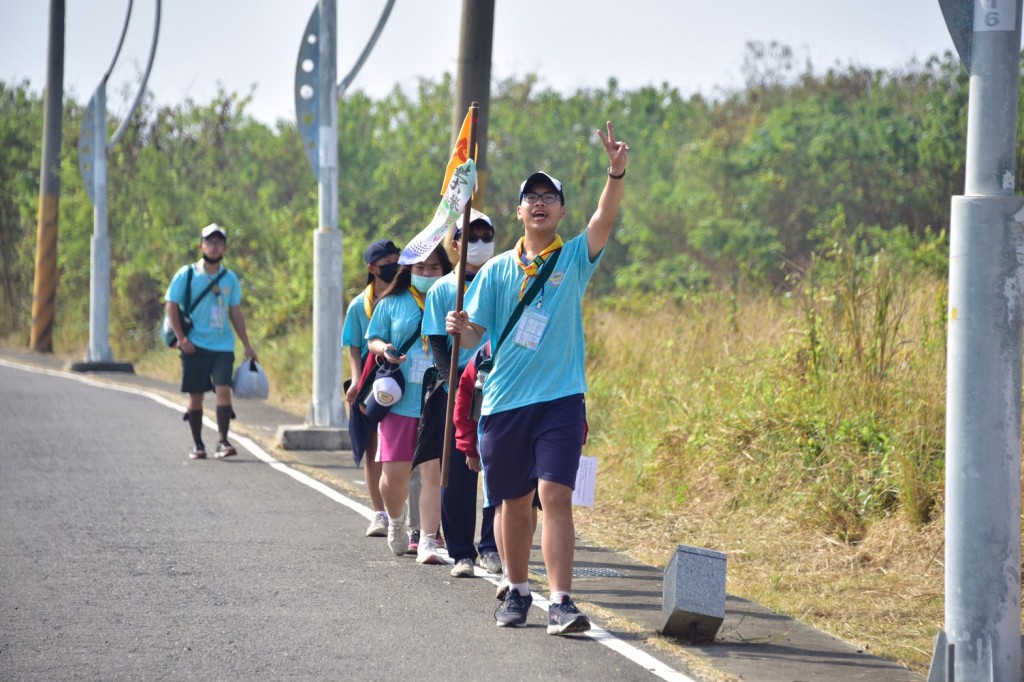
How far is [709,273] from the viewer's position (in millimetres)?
26234

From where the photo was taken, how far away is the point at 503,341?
6.61 metres

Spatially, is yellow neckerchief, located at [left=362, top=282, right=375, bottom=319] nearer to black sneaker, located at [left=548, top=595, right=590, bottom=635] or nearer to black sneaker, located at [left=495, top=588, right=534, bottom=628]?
black sneaker, located at [left=495, top=588, right=534, bottom=628]

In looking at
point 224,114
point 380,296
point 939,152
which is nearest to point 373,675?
point 380,296

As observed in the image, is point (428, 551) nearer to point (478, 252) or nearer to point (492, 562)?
point (492, 562)

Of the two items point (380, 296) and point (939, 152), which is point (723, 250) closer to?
point (939, 152)

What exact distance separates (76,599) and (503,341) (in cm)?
246

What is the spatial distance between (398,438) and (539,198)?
85.4 inches

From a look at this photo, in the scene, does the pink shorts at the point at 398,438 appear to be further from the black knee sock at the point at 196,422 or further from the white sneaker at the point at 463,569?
the black knee sock at the point at 196,422

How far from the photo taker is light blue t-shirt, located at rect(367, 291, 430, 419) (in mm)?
8227

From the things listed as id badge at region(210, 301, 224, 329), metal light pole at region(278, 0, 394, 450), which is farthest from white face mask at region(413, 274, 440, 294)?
metal light pole at region(278, 0, 394, 450)

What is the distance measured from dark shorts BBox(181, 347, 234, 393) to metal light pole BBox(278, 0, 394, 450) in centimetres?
124

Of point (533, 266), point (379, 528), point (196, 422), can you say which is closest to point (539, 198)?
point (533, 266)

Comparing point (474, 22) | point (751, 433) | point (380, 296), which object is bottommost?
point (751, 433)

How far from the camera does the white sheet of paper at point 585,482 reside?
Result: 7273 millimetres
